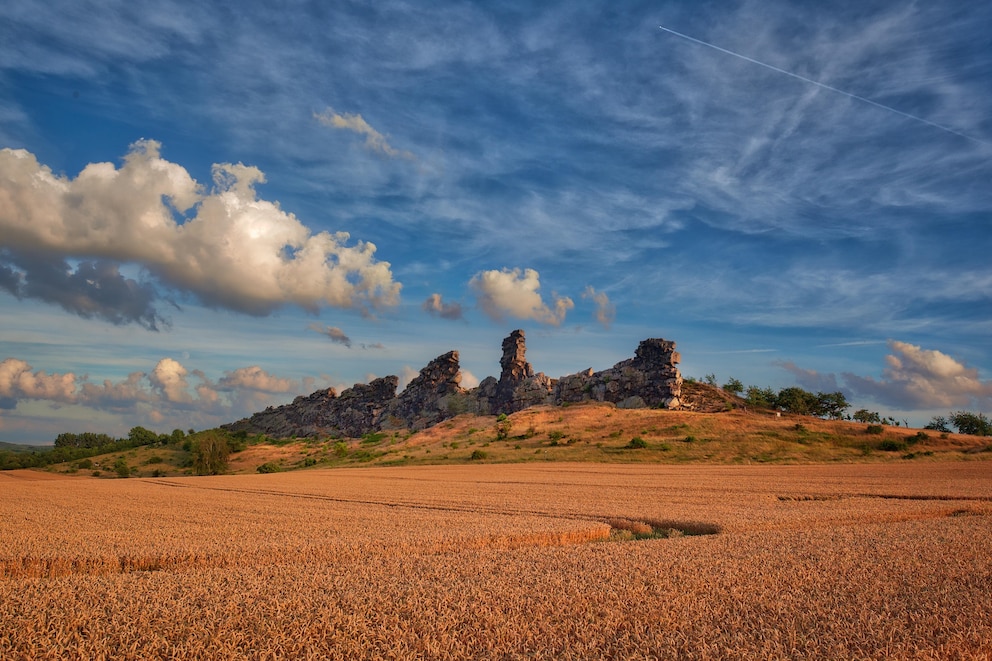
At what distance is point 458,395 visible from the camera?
345 ft

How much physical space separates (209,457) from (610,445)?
46583mm

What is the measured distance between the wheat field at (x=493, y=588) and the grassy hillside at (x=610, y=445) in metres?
40.4

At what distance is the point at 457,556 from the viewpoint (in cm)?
873

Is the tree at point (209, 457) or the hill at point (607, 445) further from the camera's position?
the tree at point (209, 457)

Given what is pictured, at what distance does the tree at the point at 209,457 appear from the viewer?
220 feet

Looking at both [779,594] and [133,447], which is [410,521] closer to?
[779,594]

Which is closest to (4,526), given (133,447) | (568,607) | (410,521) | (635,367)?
(410,521)

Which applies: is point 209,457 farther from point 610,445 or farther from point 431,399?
point 610,445

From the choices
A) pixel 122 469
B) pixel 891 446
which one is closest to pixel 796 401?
pixel 891 446

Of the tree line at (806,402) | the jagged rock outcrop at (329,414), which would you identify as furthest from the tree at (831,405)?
the jagged rock outcrop at (329,414)

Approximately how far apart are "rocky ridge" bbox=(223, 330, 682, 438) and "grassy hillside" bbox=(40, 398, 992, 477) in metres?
12.7

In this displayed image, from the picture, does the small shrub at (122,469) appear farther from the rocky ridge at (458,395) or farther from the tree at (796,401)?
the tree at (796,401)

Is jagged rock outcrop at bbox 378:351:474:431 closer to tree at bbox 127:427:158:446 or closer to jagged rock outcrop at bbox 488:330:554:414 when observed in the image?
jagged rock outcrop at bbox 488:330:554:414

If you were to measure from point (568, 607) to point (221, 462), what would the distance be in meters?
72.0
